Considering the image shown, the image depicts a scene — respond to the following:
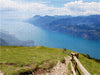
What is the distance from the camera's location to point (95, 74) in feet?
53.7

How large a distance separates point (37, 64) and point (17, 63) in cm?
424

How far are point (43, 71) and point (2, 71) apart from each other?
22.8ft

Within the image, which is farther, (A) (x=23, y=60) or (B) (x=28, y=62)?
(A) (x=23, y=60)

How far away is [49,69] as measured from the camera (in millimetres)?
17469

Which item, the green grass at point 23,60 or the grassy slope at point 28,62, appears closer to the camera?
the green grass at point 23,60

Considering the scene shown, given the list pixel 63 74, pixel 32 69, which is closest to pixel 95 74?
pixel 63 74

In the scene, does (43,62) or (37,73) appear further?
(43,62)

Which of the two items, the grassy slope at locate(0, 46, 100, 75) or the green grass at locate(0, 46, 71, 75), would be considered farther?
the grassy slope at locate(0, 46, 100, 75)

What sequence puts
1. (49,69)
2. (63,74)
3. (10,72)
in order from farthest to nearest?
1. (49,69)
2. (63,74)
3. (10,72)

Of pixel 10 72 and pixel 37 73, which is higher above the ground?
pixel 10 72

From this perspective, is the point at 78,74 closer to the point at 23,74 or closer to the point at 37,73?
the point at 37,73

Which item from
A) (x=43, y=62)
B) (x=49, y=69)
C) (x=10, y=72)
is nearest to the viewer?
(x=10, y=72)

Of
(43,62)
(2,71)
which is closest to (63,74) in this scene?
(43,62)

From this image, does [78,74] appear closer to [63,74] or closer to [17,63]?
[63,74]
